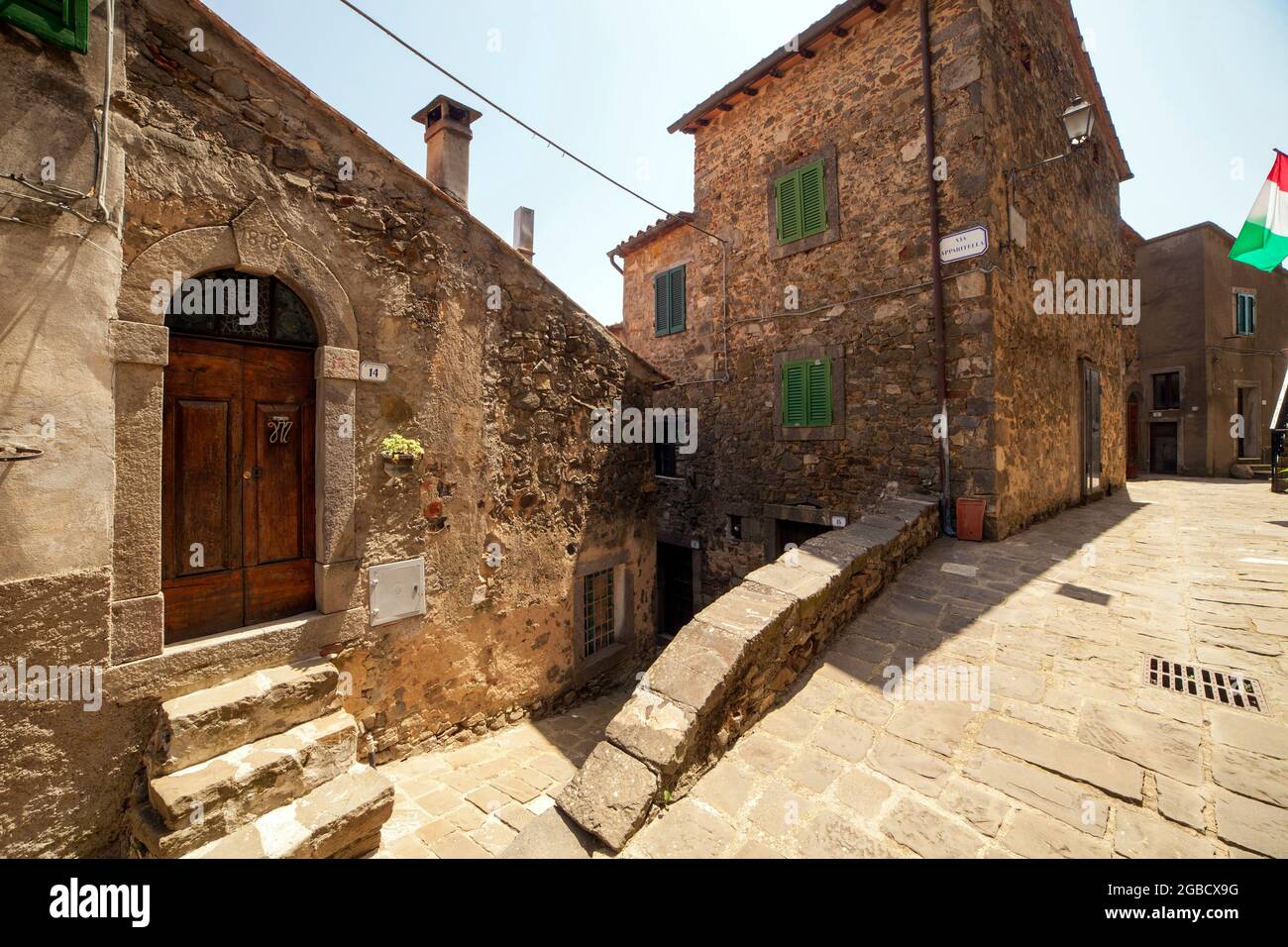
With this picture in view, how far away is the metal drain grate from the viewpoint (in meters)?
3.05

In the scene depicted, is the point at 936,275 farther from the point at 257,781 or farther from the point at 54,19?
the point at 257,781

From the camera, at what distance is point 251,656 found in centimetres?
375

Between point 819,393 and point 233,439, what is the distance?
6.92 meters

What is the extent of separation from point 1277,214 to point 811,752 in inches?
447

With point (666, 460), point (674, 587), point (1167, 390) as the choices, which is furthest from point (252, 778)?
point (1167, 390)

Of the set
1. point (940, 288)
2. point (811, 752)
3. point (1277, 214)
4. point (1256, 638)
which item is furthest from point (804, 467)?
point (1277, 214)

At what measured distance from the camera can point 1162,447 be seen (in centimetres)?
1817

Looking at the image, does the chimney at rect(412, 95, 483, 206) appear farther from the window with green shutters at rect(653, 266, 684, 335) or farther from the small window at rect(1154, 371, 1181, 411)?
the small window at rect(1154, 371, 1181, 411)

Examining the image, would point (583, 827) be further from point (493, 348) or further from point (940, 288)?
point (940, 288)

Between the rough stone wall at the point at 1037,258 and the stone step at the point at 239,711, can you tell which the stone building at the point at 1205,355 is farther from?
the stone step at the point at 239,711

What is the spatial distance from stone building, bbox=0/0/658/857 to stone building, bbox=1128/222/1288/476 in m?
21.9

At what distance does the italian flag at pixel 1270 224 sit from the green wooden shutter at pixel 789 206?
648 cm

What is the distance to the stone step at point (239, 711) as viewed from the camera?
3182 millimetres

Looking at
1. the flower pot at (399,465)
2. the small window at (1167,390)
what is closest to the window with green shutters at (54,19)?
the flower pot at (399,465)
